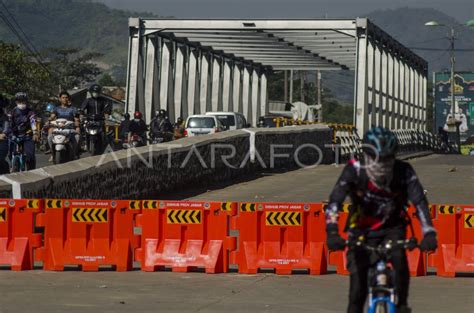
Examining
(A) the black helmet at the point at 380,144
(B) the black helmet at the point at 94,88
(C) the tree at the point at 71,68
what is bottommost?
(A) the black helmet at the point at 380,144

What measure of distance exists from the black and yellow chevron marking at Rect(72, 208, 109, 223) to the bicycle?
6.21 metres

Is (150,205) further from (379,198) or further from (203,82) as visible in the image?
(203,82)

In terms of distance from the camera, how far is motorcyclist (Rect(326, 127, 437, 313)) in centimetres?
843

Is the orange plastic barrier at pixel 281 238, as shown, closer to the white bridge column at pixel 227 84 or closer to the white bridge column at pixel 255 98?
the white bridge column at pixel 227 84

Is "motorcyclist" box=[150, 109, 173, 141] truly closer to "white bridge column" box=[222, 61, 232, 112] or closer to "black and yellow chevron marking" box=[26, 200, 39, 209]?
"white bridge column" box=[222, 61, 232, 112]

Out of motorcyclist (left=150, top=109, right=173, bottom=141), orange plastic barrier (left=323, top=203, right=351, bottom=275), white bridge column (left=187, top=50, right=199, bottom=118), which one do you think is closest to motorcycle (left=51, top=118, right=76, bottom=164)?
orange plastic barrier (left=323, top=203, right=351, bottom=275)

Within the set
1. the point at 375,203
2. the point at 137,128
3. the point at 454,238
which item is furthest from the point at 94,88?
the point at 375,203

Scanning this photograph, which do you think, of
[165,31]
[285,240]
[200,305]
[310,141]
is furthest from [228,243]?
[165,31]

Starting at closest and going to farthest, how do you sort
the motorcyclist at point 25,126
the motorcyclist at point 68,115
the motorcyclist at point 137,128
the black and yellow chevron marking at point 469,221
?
the black and yellow chevron marking at point 469,221 < the motorcyclist at point 25,126 < the motorcyclist at point 68,115 < the motorcyclist at point 137,128

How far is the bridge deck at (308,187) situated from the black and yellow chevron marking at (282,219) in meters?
8.99

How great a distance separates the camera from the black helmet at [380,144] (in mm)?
8398

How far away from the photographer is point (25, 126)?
20.5 meters

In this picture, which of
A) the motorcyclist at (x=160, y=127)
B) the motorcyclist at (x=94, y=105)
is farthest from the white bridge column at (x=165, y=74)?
the motorcyclist at (x=94, y=105)

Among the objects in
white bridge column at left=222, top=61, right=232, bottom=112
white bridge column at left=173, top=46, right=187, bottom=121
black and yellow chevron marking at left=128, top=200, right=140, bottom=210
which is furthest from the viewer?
white bridge column at left=222, top=61, right=232, bottom=112
